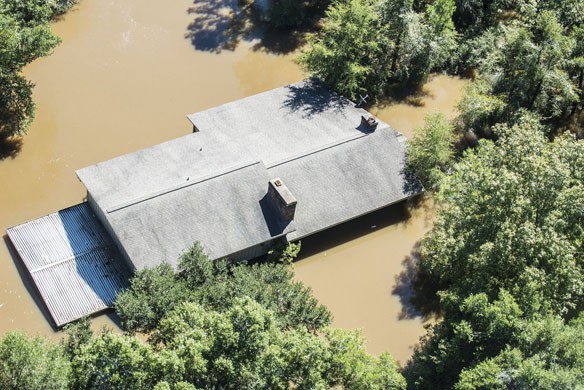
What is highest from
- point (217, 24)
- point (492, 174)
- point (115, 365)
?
point (492, 174)

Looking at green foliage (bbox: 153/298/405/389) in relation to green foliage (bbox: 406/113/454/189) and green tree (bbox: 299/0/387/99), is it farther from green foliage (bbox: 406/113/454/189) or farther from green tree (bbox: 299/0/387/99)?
green tree (bbox: 299/0/387/99)

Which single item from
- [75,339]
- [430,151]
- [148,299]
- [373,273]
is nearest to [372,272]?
[373,273]

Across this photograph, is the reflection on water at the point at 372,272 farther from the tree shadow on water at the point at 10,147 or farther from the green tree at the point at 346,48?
the tree shadow on water at the point at 10,147

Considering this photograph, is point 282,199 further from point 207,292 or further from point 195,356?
point 195,356

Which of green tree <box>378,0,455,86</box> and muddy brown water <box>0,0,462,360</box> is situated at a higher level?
green tree <box>378,0,455,86</box>

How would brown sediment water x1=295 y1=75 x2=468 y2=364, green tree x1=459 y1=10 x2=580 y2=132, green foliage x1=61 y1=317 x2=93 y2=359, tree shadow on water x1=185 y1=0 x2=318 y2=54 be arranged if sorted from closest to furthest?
green foliage x1=61 y1=317 x2=93 y2=359, brown sediment water x1=295 y1=75 x2=468 y2=364, green tree x1=459 y1=10 x2=580 y2=132, tree shadow on water x1=185 y1=0 x2=318 y2=54

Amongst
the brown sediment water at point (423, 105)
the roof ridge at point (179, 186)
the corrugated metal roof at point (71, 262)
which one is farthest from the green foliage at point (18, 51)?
the brown sediment water at point (423, 105)

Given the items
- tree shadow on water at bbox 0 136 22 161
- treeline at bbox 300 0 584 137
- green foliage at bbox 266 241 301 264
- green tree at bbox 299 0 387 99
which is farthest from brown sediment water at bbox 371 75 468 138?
tree shadow on water at bbox 0 136 22 161
